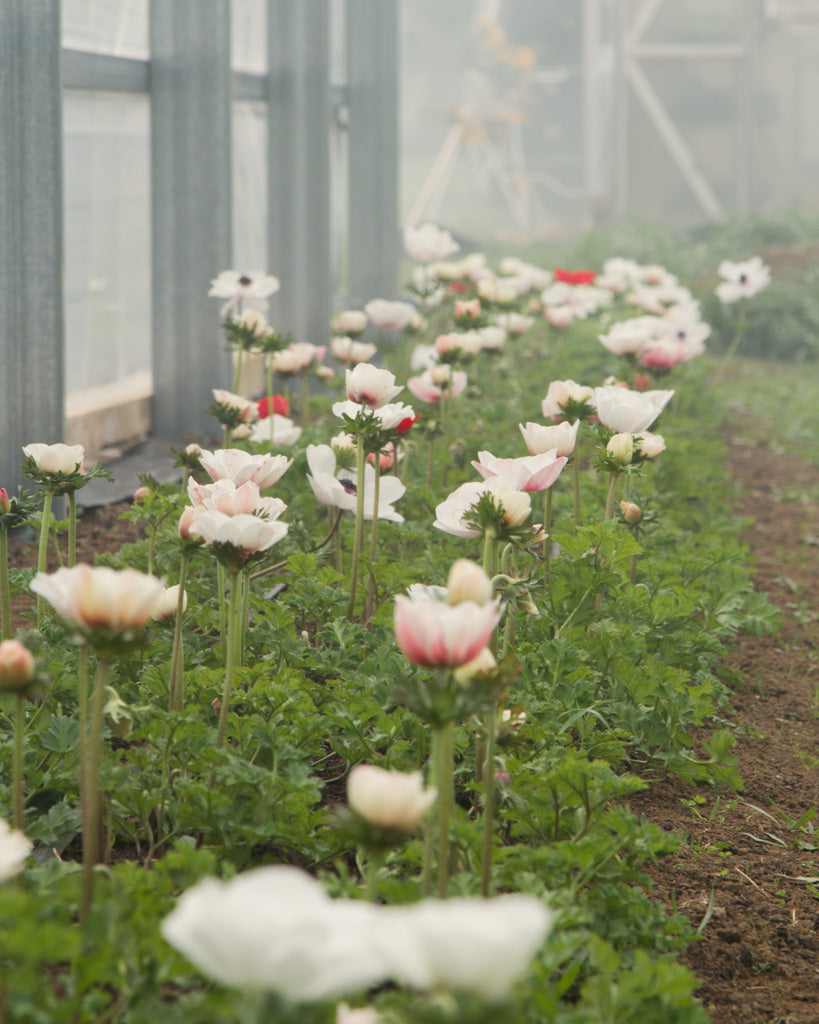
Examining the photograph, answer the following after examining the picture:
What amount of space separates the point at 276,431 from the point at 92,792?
1.80m

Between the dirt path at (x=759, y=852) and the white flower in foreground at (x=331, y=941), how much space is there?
0.95 m

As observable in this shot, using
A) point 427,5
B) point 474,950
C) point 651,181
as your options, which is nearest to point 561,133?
point 427,5

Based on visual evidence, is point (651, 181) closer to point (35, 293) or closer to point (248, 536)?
point (35, 293)

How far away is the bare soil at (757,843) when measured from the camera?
5.34ft

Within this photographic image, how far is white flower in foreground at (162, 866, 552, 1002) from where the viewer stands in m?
0.66

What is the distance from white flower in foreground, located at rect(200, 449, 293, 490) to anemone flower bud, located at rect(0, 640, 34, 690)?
0.61 m

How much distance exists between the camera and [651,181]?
1538cm

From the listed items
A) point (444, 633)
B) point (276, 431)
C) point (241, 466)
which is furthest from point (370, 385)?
point (444, 633)

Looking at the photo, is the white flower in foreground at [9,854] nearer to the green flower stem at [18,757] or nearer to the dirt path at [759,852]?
the green flower stem at [18,757]

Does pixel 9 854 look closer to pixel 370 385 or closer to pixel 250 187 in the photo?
Result: pixel 370 385

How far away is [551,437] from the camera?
80.2 inches

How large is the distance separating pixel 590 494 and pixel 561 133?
82.3 feet

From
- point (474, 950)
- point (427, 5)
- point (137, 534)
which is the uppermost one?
point (427, 5)

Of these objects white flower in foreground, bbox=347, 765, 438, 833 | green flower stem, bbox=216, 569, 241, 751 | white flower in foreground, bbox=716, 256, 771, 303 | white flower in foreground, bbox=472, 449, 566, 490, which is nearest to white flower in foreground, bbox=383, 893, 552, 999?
white flower in foreground, bbox=347, 765, 438, 833
